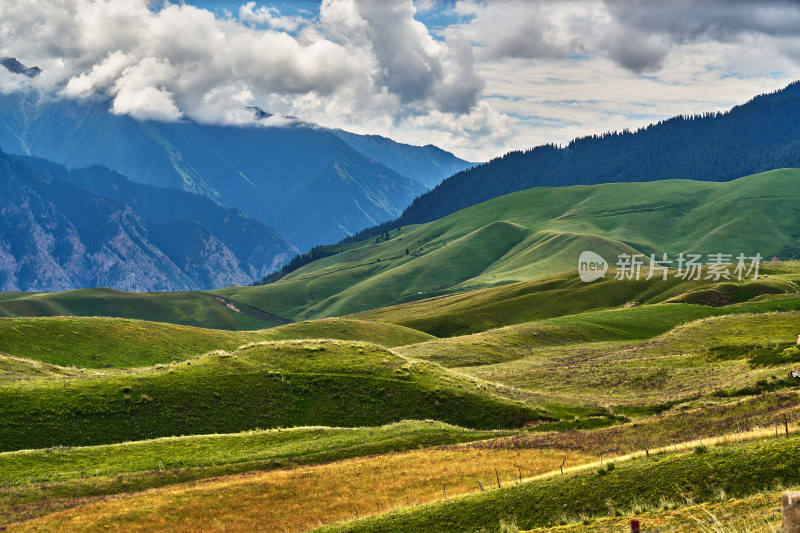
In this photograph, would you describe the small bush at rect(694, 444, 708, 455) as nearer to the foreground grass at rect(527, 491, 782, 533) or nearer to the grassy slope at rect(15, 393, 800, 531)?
the grassy slope at rect(15, 393, 800, 531)

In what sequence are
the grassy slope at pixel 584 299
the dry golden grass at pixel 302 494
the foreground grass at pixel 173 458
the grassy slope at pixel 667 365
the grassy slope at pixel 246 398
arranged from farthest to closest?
the grassy slope at pixel 584 299, the grassy slope at pixel 667 365, the grassy slope at pixel 246 398, the foreground grass at pixel 173 458, the dry golden grass at pixel 302 494

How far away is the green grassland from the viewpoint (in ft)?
73.9

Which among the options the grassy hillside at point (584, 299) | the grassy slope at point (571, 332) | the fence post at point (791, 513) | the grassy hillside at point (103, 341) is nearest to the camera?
the fence post at point (791, 513)

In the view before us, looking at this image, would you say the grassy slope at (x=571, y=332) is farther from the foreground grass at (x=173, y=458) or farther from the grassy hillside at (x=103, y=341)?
the foreground grass at (x=173, y=458)

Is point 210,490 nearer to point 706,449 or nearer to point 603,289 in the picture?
point 706,449

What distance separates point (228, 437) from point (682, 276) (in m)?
164

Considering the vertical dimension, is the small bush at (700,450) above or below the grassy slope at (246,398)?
above

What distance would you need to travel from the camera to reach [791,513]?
10422 mm

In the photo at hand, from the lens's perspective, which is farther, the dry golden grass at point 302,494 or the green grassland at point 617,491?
the dry golden grass at point 302,494

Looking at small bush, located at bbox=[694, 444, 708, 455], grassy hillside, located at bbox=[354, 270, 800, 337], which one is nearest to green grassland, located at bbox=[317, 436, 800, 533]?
small bush, located at bbox=[694, 444, 708, 455]

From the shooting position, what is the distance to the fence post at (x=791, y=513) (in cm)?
1025

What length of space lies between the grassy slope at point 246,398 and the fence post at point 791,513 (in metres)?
54.2

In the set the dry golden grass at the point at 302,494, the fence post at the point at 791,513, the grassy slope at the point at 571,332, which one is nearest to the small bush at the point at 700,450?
the dry golden grass at the point at 302,494

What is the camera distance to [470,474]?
40438mm
